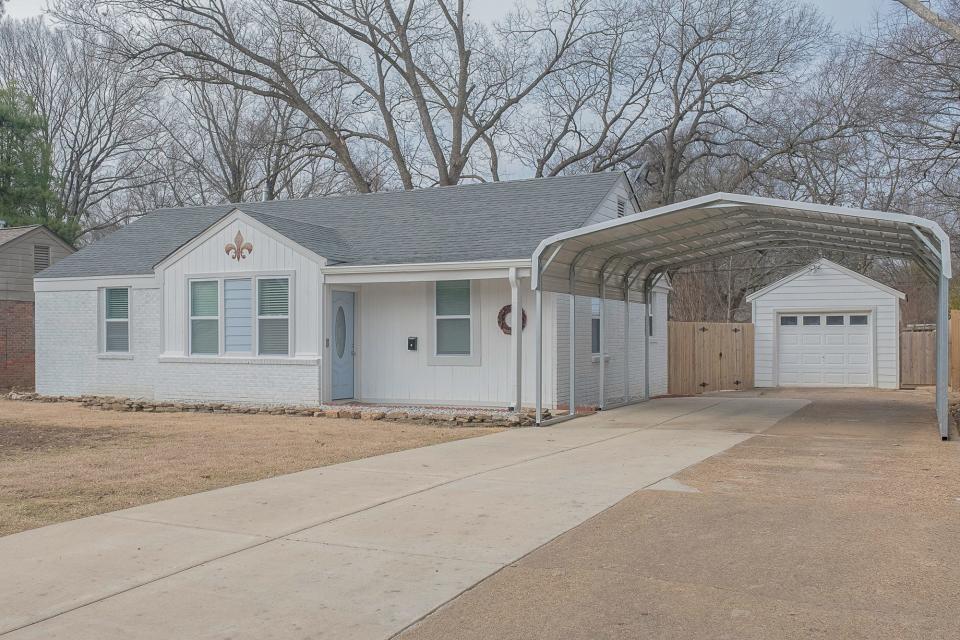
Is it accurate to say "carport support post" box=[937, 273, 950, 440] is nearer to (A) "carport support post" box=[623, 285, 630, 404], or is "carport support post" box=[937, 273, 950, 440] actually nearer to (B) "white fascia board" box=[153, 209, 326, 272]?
(A) "carport support post" box=[623, 285, 630, 404]

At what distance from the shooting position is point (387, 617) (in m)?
4.66

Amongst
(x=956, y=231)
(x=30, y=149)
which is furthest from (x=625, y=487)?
(x=30, y=149)

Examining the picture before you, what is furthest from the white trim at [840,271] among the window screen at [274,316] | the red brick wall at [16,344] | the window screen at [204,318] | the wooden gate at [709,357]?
the red brick wall at [16,344]

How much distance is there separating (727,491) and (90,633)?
553cm

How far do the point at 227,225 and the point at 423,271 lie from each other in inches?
163

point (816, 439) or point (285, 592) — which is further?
point (816, 439)

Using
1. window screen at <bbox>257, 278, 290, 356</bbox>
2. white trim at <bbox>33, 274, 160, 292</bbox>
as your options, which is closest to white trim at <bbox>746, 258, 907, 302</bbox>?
window screen at <bbox>257, 278, 290, 356</bbox>

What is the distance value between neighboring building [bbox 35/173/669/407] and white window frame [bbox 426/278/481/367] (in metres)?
→ 0.03

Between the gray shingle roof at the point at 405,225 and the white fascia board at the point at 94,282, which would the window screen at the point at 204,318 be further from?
the gray shingle roof at the point at 405,225

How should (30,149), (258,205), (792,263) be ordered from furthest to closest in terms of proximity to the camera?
1. (792,263)
2. (30,149)
3. (258,205)

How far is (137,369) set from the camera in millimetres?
18969

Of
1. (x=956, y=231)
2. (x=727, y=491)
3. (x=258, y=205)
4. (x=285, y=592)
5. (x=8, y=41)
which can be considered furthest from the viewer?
(x=8, y=41)

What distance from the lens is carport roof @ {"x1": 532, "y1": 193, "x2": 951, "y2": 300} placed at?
39.8 feet

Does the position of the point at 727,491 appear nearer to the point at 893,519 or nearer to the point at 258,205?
the point at 893,519
